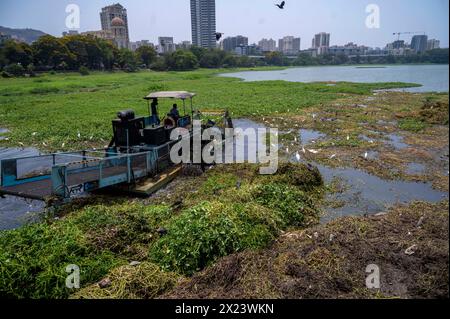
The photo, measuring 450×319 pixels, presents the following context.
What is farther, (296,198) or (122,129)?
(122,129)

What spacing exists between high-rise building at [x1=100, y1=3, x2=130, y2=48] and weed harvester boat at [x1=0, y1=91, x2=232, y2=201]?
3851 inches

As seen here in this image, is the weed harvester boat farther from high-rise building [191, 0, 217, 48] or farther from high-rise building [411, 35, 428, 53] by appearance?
high-rise building [411, 35, 428, 53]

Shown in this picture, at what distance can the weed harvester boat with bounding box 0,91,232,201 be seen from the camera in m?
7.68

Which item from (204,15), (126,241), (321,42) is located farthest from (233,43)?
(126,241)

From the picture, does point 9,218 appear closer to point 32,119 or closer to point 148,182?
point 148,182

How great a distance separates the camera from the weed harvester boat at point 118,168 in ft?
25.2

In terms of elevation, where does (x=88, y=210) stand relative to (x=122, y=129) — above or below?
below

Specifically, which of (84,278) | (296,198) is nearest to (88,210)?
(84,278)

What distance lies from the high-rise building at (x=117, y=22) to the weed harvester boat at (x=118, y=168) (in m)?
97.8

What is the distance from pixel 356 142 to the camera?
15.6 metres

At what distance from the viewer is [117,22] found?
103938mm

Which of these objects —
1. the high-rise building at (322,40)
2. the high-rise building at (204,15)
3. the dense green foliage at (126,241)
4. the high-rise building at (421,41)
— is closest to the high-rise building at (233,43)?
the high-rise building at (322,40)
